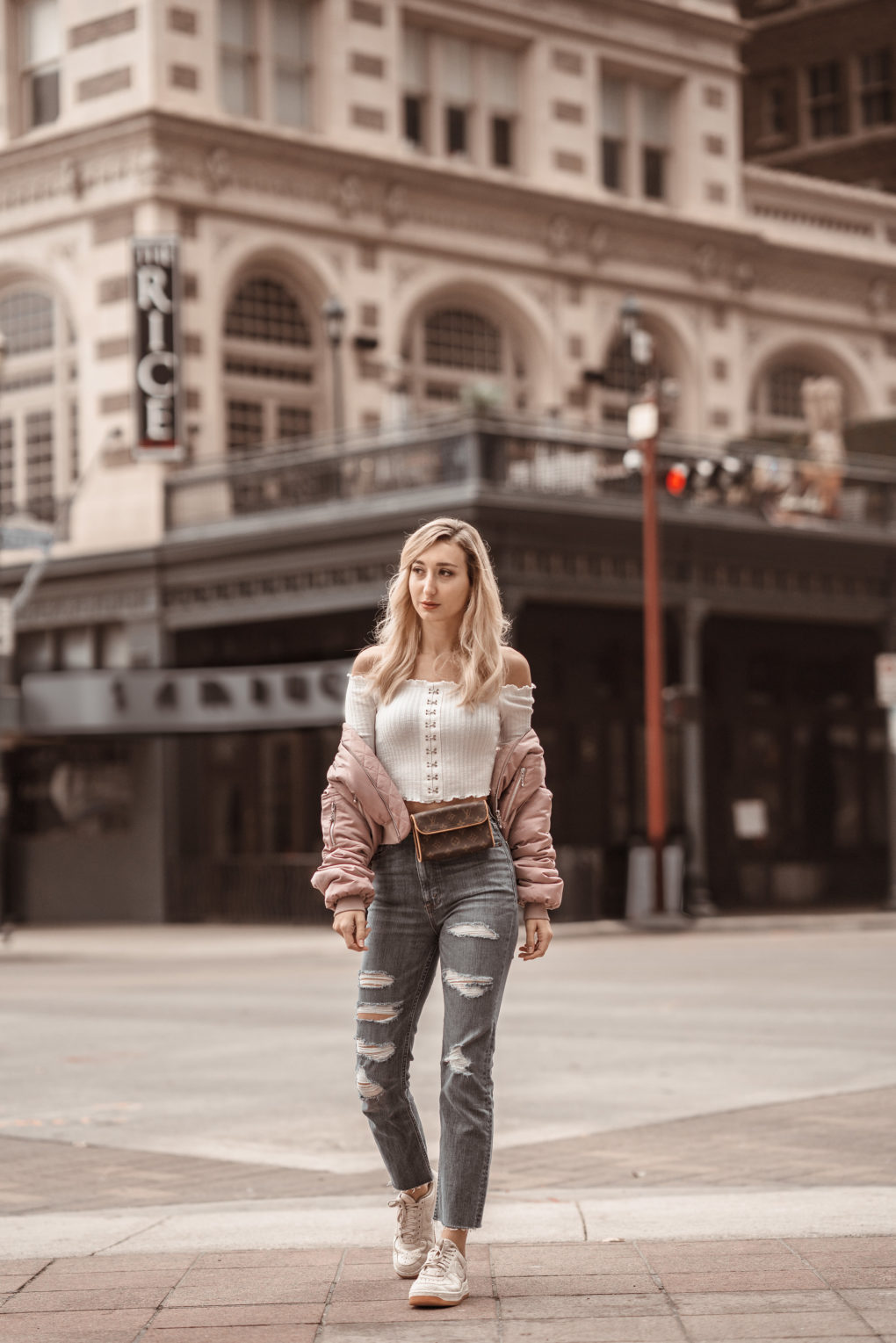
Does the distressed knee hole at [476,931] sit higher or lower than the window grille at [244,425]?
lower

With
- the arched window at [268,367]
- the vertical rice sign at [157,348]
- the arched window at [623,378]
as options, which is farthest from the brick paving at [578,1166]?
the arched window at [623,378]

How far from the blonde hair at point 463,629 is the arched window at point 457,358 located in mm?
25739

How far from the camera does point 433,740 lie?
18.5ft

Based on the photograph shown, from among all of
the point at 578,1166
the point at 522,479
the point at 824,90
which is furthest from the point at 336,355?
the point at 824,90

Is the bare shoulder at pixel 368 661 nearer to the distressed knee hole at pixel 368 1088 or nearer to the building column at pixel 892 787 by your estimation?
the distressed knee hole at pixel 368 1088

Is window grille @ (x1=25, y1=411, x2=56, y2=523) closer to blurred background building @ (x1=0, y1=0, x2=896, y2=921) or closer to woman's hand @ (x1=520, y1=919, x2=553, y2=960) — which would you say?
blurred background building @ (x1=0, y1=0, x2=896, y2=921)

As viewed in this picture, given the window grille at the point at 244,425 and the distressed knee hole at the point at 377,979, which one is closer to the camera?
the distressed knee hole at the point at 377,979

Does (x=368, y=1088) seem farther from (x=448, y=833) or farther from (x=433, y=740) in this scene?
(x=433, y=740)

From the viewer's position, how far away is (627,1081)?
1082 centimetres

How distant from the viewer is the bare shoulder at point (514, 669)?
5.80m

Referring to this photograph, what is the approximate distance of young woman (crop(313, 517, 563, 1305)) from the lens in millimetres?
5457

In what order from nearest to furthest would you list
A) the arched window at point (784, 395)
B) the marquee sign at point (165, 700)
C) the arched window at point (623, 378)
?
the marquee sign at point (165, 700), the arched window at point (623, 378), the arched window at point (784, 395)

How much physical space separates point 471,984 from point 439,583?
1.12m

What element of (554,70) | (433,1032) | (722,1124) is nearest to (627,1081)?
(722,1124)
